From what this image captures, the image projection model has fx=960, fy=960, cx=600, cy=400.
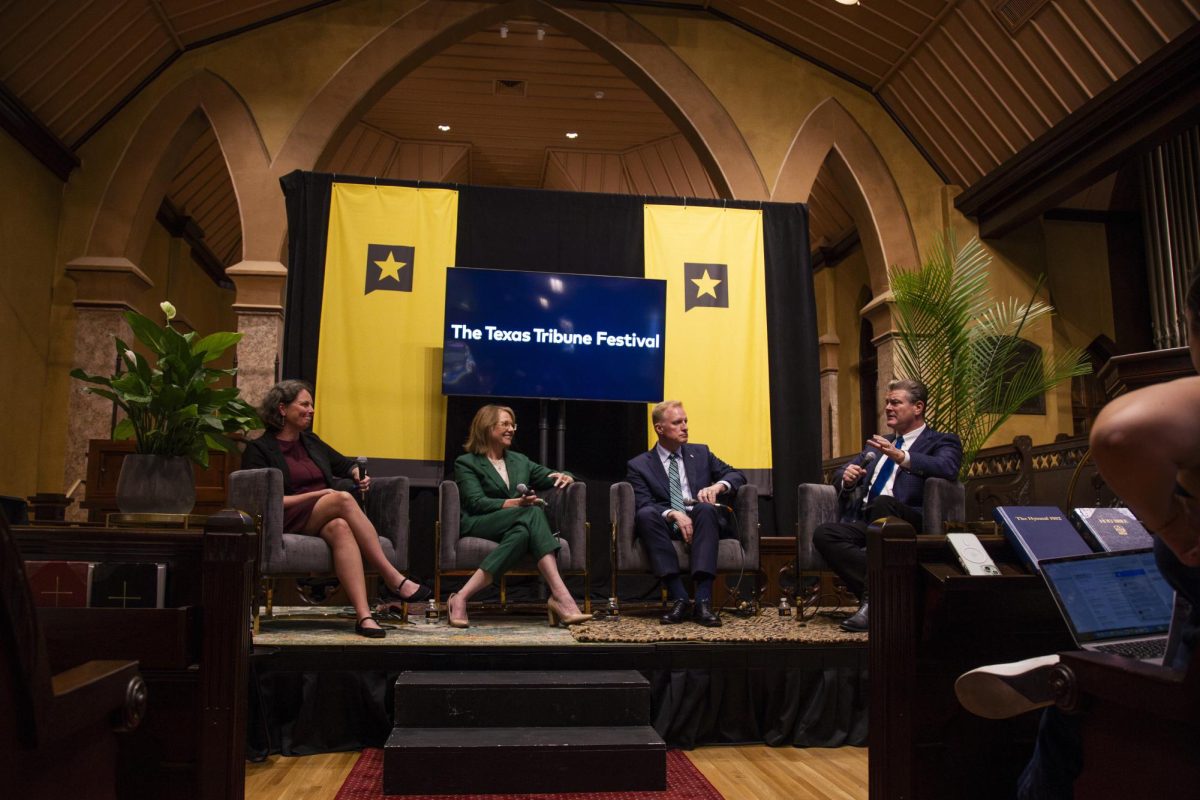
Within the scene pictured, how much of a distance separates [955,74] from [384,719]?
6180 mm

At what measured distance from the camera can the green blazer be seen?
433 centimetres

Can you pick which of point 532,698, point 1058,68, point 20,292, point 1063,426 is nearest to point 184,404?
point 532,698

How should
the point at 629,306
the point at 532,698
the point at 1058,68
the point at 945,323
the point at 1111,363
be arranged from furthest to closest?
the point at 1058,68, the point at 629,306, the point at 945,323, the point at 1111,363, the point at 532,698

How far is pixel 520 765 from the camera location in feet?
9.46

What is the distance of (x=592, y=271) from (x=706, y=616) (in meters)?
2.48

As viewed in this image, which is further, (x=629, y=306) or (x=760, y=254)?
(x=760, y=254)

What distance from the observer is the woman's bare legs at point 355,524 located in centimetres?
399

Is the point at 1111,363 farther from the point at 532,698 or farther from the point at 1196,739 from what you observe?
the point at 1196,739

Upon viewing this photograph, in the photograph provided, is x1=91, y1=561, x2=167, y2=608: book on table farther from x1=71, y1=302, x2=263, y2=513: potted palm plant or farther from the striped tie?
the striped tie

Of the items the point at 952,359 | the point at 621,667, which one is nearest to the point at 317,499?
the point at 621,667

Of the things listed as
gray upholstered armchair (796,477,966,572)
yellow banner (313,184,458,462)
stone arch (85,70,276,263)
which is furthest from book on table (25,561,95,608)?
stone arch (85,70,276,263)

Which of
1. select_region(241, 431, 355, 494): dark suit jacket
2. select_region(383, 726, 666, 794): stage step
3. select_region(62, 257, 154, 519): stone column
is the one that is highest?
select_region(62, 257, 154, 519): stone column

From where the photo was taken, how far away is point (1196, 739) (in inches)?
44.6

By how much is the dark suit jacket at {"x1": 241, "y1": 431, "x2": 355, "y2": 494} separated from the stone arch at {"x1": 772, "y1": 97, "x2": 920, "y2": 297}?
494 centimetres
